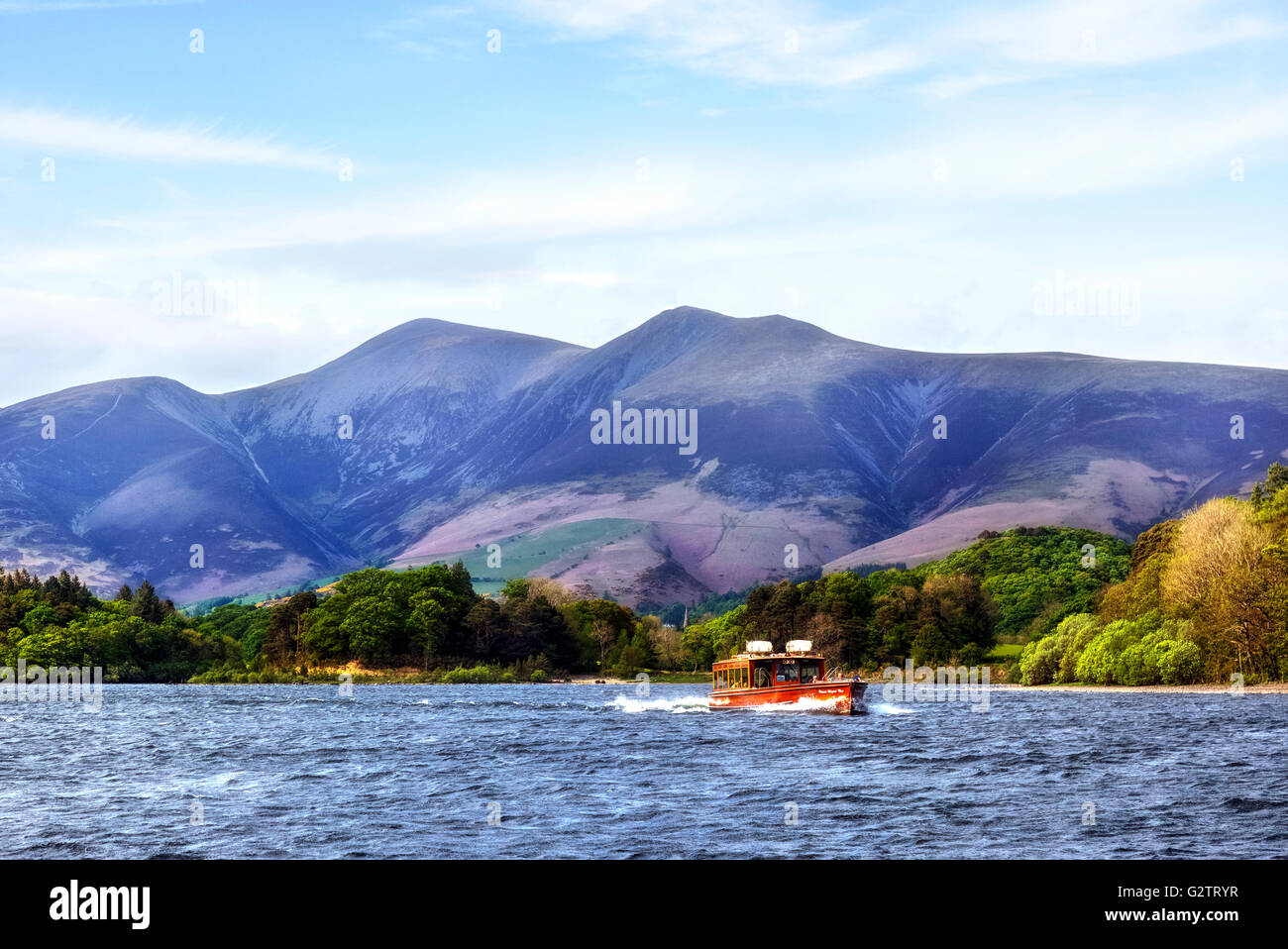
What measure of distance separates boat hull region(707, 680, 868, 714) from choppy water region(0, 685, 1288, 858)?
2.86 meters

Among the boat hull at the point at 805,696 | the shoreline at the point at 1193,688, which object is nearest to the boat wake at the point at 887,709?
the boat hull at the point at 805,696

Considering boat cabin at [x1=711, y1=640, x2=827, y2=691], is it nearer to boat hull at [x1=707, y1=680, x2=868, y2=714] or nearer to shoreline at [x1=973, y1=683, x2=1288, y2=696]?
boat hull at [x1=707, y1=680, x2=868, y2=714]

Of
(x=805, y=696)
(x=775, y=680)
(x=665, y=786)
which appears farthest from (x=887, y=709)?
(x=665, y=786)

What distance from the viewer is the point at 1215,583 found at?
13062cm

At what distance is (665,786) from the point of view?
176 ft

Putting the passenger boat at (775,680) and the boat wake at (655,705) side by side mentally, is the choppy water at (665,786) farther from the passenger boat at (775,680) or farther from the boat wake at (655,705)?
the boat wake at (655,705)

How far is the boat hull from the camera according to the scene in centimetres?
10281

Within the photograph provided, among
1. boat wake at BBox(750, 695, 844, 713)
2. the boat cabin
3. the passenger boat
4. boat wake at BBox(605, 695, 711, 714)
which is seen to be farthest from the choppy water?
boat wake at BBox(605, 695, 711, 714)

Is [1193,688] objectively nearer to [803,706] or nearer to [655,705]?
[803,706]
